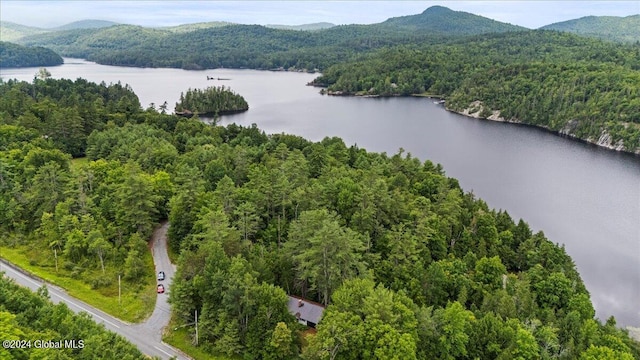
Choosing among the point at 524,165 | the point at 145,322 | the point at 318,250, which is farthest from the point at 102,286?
the point at 524,165

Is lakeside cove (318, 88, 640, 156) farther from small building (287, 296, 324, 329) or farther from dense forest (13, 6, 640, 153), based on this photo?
small building (287, 296, 324, 329)

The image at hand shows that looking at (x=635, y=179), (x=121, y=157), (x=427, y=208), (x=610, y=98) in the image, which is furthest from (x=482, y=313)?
(x=610, y=98)

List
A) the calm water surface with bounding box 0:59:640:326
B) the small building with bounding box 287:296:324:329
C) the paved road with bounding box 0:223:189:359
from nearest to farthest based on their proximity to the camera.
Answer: the paved road with bounding box 0:223:189:359, the small building with bounding box 287:296:324:329, the calm water surface with bounding box 0:59:640:326

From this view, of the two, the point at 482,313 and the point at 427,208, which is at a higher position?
the point at 427,208

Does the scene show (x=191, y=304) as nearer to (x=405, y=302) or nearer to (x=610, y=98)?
(x=405, y=302)

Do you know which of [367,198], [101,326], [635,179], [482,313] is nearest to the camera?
[101,326]

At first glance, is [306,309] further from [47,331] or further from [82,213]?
[82,213]

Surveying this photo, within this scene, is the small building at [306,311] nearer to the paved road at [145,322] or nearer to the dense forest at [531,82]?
the paved road at [145,322]

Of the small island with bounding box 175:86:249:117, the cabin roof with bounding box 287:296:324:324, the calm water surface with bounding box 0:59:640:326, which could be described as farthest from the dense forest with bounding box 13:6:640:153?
the cabin roof with bounding box 287:296:324:324
